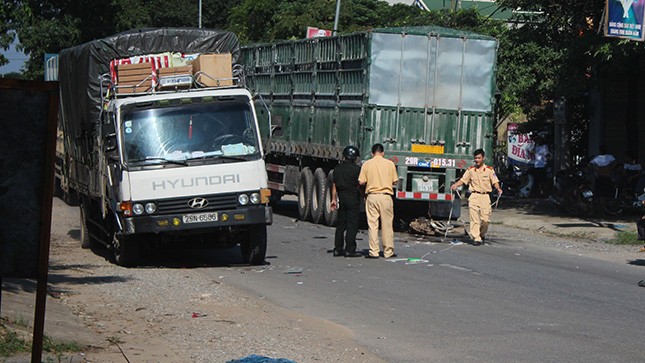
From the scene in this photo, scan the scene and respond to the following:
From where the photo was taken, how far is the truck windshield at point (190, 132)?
575 inches

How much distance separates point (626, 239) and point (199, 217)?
1000cm

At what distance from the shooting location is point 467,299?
40.4 feet

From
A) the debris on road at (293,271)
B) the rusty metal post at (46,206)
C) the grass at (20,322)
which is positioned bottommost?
the debris on road at (293,271)

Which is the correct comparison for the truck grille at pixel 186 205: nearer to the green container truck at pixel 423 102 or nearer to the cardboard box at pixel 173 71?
the cardboard box at pixel 173 71

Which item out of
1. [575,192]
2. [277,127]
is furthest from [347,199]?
[575,192]

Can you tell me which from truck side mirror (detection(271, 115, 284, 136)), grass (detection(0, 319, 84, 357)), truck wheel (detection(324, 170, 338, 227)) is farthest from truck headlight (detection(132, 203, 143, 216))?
truck wheel (detection(324, 170, 338, 227))

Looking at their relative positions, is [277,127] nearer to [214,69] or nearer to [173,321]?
[214,69]

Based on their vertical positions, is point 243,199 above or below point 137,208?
above

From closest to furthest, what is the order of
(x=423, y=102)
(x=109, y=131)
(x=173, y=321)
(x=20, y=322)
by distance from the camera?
1. (x=20, y=322)
2. (x=173, y=321)
3. (x=109, y=131)
4. (x=423, y=102)

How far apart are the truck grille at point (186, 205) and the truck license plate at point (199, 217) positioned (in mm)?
63

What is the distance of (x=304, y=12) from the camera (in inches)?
1884

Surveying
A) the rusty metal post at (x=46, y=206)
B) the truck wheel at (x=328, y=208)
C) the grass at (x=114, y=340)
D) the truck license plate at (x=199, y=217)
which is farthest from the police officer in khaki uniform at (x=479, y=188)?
the rusty metal post at (x=46, y=206)

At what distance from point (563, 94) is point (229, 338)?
17544 mm

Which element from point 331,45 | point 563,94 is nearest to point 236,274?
point 331,45
